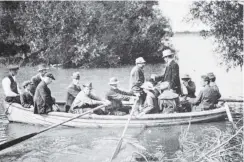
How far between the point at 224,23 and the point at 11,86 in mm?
8371

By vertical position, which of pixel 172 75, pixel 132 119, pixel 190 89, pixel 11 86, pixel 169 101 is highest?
pixel 172 75

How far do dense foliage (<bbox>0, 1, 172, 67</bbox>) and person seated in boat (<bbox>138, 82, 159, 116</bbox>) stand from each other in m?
11.5

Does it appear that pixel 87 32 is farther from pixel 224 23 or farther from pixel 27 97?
pixel 27 97

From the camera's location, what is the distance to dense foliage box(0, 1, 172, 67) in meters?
20.6

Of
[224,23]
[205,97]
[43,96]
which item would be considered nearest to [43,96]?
[43,96]

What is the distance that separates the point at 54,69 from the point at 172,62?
13.3 m

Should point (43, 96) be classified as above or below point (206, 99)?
above

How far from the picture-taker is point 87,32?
22578 mm

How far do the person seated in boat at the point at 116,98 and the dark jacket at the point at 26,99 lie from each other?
2417 millimetres

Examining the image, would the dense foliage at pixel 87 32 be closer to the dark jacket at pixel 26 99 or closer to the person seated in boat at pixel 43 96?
the dark jacket at pixel 26 99

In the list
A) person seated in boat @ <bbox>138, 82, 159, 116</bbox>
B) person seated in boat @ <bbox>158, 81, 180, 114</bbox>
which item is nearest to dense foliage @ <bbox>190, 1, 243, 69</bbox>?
person seated in boat @ <bbox>158, 81, 180, 114</bbox>

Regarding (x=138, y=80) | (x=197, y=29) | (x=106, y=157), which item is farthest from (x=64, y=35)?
(x=106, y=157)

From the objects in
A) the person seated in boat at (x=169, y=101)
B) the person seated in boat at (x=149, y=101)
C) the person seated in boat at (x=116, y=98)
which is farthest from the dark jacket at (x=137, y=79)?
the person seated in boat at (x=169, y=101)

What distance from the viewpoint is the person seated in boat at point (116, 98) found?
9.62m
